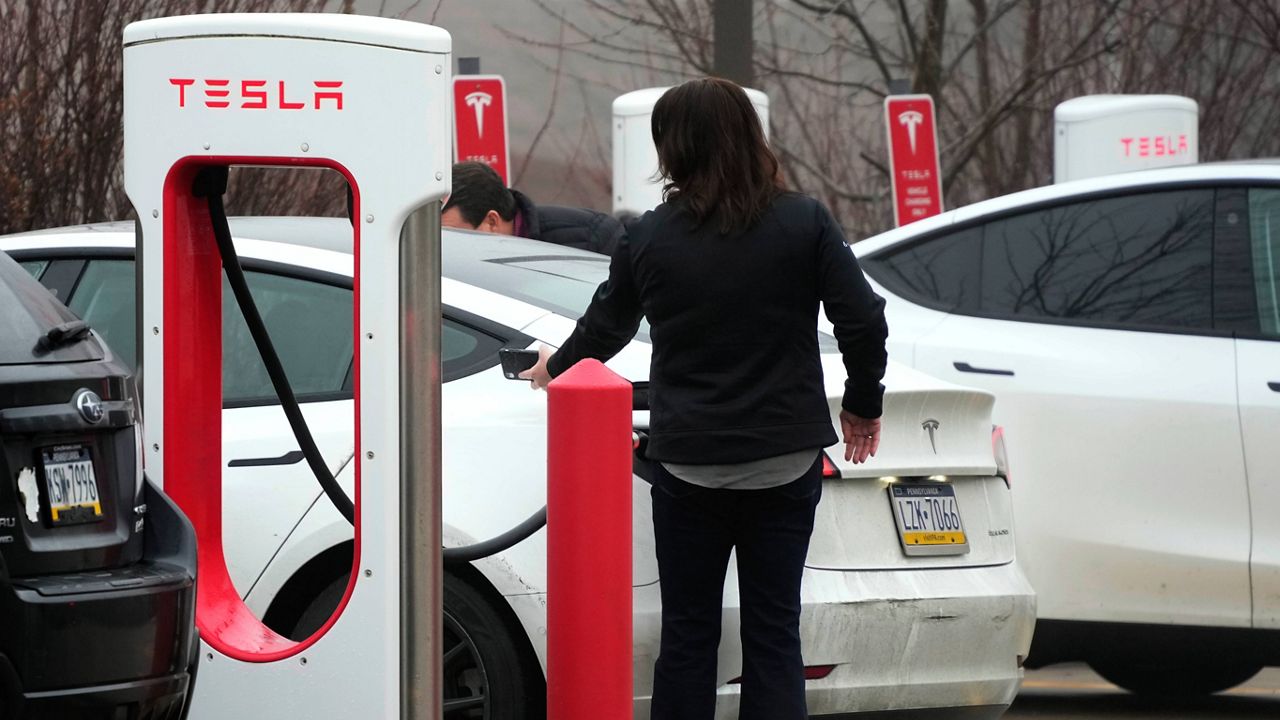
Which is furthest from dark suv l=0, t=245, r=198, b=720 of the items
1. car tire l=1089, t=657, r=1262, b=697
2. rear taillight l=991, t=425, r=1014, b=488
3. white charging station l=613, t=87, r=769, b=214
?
white charging station l=613, t=87, r=769, b=214

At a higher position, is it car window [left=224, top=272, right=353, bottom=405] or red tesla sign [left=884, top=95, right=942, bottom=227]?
red tesla sign [left=884, top=95, right=942, bottom=227]

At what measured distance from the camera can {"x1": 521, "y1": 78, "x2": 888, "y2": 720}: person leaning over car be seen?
432cm

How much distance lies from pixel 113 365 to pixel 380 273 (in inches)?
21.1

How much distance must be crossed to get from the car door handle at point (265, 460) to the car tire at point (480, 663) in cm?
30

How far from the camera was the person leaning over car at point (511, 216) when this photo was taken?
6.86 metres

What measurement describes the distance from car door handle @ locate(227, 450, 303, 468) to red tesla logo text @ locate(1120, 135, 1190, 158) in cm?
684

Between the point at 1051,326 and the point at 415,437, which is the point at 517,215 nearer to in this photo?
the point at 1051,326

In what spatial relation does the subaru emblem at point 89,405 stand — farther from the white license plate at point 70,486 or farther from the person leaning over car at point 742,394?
the person leaning over car at point 742,394

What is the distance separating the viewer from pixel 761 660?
435 centimetres

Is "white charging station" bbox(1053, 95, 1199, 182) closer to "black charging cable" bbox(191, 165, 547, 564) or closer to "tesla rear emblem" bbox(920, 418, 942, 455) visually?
"tesla rear emblem" bbox(920, 418, 942, 455)

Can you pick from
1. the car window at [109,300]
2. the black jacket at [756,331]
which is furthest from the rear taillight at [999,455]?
the car window at [109,300]

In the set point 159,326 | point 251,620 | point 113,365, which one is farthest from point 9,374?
point 251,620

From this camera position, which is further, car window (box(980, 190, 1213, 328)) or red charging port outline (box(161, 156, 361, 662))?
car window (box(980, 190, 1213, 328))

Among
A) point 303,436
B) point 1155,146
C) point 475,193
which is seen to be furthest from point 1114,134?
point 303,436
